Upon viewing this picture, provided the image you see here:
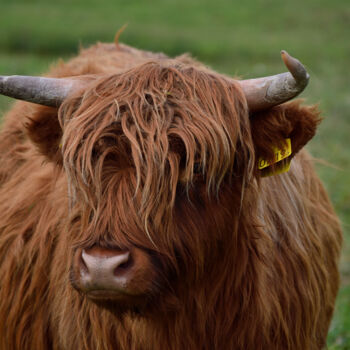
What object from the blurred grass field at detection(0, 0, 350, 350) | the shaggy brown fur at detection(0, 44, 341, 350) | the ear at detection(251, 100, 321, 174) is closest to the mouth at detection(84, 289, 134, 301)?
the shaggy brown fur at detection(0, 44, 341, 350)

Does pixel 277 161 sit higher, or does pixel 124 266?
pixel 277 161

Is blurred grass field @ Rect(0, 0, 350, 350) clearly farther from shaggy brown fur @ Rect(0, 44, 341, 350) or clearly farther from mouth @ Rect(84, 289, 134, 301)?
mouth @ Rect(84, 289, 134, 301)

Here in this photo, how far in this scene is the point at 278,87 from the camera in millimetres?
3320

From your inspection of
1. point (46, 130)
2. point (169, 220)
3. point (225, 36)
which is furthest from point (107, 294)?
point (225, 36)

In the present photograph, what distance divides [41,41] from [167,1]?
24.6 ft

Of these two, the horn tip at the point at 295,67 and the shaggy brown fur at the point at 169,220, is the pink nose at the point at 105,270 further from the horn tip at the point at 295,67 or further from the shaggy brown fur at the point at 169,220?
the horn tip at the point at 295,67

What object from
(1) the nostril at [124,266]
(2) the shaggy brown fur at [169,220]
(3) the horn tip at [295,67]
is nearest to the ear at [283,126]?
(2) the shaggy brown fur at [169,220]

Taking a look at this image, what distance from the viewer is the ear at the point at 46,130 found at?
3.68m

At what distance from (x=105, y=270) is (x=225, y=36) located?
17.9 m

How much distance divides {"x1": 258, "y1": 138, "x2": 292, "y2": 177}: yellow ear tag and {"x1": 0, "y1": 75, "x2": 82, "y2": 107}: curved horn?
0.96 m

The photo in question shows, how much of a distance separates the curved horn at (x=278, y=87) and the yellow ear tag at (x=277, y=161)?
0.22 m

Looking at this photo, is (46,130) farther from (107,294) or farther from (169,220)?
(107,294)

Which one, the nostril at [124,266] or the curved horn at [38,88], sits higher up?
the curved horn at [38,88]

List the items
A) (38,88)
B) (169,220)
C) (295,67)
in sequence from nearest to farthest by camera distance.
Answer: (295,67)
(169,220)
(38,88)
